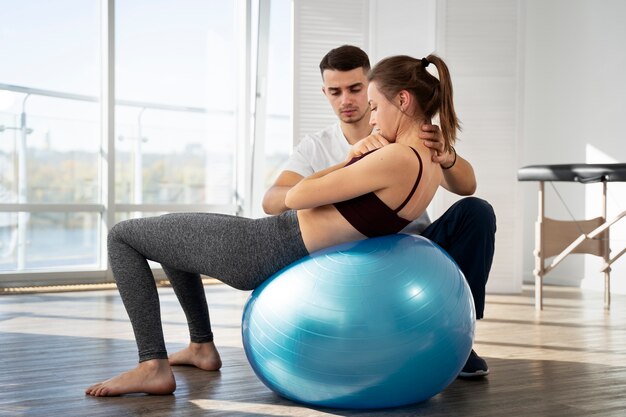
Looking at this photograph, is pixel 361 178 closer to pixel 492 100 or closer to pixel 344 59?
pixel 344 59

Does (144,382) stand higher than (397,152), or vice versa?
(397,152)

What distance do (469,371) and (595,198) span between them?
3450 mm

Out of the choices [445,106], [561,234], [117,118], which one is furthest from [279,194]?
[117,118]

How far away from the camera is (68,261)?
520 cm

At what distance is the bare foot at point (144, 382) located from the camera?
7.00ft

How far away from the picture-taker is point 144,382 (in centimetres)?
213

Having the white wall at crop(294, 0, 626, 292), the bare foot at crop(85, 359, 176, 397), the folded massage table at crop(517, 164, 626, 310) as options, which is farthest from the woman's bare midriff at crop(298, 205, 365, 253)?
the white wall at crop(294, 0, 626, 292)

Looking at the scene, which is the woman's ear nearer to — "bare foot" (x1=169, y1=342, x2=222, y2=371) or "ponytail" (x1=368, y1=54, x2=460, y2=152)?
"ponytail" (x1=368, y1=54, x2=460, y2=152)

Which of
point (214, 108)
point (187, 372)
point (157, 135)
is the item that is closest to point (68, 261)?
point (157, 135)

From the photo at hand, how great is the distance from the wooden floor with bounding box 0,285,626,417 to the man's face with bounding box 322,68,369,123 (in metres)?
0.94

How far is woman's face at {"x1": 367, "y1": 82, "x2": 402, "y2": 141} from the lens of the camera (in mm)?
2066

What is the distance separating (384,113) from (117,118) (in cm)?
362

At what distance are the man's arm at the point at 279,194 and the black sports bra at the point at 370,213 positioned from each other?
59 centimetres

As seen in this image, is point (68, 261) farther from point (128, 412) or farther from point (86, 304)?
point (128, 412)
